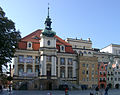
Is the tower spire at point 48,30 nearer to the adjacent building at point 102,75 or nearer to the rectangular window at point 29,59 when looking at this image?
the rectangular window at point 29,59

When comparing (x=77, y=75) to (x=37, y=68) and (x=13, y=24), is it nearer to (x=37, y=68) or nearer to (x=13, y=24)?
(x=37, y=68)

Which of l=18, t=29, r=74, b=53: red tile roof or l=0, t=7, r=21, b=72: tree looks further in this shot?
l=18, t=29, r=74, b=53: red tile roof

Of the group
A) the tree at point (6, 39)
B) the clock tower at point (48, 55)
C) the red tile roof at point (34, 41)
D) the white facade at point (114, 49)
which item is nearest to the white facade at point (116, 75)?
the white facade at point (114, 49)

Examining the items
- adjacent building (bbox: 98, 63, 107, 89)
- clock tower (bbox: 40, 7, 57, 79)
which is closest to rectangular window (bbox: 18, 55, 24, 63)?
clock tower (bbox: 40, 7, 57, 79)

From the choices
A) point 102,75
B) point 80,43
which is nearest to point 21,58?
point 80,43

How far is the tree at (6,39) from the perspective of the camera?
2975 cm

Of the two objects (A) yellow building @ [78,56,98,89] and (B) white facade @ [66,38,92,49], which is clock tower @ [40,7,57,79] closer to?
(A) yellow building @ [78,56,98,89]

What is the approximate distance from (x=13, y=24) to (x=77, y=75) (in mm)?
35952

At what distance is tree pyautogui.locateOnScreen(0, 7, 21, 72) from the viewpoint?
29753 millimetres

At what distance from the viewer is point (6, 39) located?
30219mm

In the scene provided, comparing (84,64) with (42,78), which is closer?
(42,78)

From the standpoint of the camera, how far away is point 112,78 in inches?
2953

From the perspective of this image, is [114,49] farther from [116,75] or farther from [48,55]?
[48,55]

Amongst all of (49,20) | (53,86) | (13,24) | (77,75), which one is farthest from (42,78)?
(13,24)
